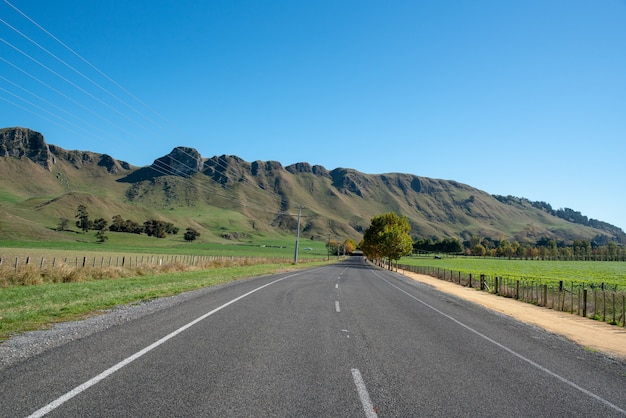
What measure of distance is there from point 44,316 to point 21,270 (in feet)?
44.7

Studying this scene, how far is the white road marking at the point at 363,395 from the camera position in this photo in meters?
4.98

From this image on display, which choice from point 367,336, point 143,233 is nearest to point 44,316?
point 367,336

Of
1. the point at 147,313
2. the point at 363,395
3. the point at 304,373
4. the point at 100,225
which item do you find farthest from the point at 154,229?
the point at 363,395

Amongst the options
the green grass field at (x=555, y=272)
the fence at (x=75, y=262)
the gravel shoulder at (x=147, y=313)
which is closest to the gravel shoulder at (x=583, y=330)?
the gravel shoulder at (x=147, y=313)

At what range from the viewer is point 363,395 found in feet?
18.5

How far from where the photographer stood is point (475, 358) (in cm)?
841

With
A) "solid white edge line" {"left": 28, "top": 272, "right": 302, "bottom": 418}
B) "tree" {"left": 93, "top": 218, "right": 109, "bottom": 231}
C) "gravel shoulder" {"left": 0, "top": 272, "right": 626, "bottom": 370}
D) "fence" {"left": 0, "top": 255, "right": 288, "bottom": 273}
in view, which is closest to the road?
"solid white edge line" {"left": 28, "top": 272, "right": 302, "bottom": 418}

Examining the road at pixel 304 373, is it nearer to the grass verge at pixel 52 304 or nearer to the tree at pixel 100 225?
the grass verge at pixel 52 304

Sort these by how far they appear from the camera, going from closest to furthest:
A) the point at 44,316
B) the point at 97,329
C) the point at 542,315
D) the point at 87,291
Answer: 1. the point at 97,329
2. the point at 44,316
3. the point at 87,291
4. the point at 542,315

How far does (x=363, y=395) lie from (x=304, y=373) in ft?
4.15

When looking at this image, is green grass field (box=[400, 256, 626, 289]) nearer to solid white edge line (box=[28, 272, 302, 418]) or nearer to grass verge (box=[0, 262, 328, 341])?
grass verge (box=[0, 262, 328, 341])

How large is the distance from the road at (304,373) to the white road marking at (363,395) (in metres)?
0.02

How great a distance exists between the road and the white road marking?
2 cm

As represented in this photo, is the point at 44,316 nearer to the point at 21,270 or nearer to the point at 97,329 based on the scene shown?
the point at 97,329
